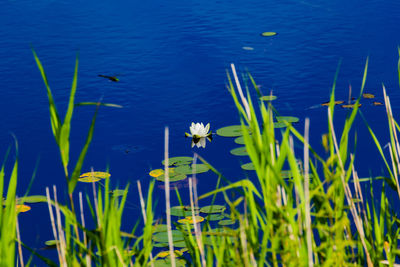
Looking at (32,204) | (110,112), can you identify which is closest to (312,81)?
(110,112)

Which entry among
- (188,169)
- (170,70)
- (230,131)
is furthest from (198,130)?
(170,70)

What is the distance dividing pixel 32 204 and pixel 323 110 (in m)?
1.63

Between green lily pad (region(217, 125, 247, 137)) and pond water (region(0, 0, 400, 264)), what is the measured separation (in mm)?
44

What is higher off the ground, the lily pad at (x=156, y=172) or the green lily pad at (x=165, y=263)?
the lily pad at (x=156, y=172)

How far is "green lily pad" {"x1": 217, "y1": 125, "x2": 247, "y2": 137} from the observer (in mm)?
2674

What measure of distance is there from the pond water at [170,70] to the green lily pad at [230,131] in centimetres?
4

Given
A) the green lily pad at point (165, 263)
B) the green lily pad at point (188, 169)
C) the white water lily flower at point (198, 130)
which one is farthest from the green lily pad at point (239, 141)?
the green lily pad at point (165, 263)

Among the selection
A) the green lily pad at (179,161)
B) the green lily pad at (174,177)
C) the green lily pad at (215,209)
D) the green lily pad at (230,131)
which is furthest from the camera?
the green lily pad at (230,131)

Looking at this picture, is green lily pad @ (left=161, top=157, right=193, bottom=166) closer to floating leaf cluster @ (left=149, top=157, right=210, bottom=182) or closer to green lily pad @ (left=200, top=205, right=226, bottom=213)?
floating leaf cluster @ (left=149, top=157, right=210, bottom=182)

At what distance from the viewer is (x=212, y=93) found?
327cm

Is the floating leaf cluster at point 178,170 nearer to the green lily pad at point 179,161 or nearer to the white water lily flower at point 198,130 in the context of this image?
the green lily pad at point 179,161

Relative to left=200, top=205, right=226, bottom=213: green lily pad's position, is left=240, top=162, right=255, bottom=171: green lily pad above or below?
above

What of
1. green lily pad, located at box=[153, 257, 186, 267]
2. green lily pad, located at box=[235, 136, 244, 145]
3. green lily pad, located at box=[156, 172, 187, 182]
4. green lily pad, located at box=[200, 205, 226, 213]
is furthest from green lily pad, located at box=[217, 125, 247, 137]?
green lily pad, located at box=[153, 257, 186, 267]

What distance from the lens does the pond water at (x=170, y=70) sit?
256cm
